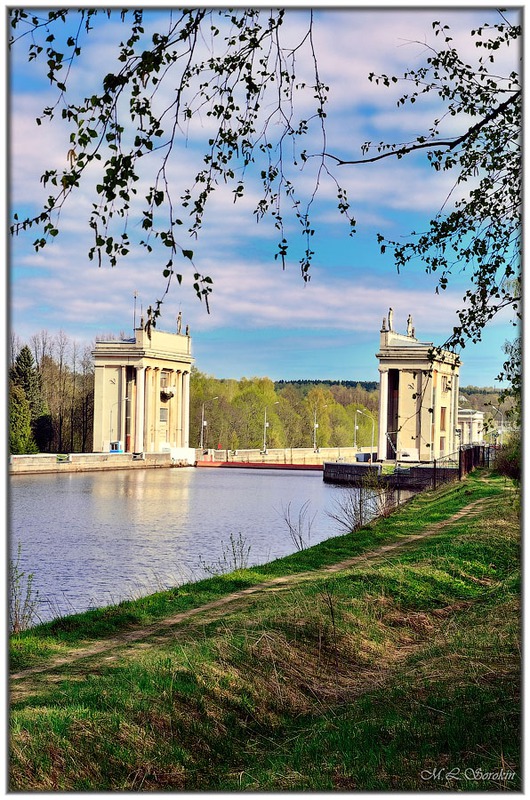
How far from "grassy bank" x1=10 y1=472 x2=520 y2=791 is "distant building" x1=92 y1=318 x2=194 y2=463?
71.6 m

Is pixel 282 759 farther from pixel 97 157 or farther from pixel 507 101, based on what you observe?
pixel 507 101

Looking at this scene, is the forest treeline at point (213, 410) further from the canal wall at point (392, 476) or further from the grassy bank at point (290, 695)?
the grassy bank at point (290, 695)

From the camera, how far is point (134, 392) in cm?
8694

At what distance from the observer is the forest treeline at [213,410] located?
6519cm

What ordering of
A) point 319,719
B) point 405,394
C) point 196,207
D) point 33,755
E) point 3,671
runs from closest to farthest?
point 3,671
point 196,207
point 33,755
point 319,719
point 405,394

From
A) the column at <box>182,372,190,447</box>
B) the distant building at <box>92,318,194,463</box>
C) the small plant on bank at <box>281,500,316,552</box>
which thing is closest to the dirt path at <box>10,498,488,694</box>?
the small plant on bank at <box>281,500,316,552</box>

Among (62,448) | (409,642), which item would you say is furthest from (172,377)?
(409,642)

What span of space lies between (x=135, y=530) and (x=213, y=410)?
228 feet

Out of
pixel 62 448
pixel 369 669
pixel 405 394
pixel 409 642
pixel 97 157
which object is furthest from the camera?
pixel 62 448

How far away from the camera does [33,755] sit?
5.26 meters

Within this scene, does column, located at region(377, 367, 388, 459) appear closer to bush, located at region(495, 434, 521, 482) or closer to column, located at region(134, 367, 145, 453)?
column, located at region(134, 367, 145, 453)

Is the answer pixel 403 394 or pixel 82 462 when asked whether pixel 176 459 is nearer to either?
pixel 82 462

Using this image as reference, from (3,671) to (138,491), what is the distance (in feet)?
146

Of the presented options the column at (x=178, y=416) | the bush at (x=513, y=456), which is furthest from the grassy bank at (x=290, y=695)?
the column at (x=178, y=416)
